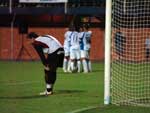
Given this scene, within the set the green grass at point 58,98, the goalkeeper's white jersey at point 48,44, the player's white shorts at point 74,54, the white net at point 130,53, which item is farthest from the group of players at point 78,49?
the goalkeeper's white jersey at point 48,44

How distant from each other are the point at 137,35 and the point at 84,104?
261 inches

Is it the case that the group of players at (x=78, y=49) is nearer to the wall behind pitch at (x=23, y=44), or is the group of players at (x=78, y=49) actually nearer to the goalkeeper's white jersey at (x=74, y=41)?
the goalkeeper's white jersey at (x=74, y=41)

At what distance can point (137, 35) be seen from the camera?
19.9 metres

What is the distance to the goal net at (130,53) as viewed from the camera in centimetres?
1428

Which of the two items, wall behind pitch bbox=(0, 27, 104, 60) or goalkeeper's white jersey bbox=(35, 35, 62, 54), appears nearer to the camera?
goalkeeper's white jersey bbox=(35, 35, 62, 54)

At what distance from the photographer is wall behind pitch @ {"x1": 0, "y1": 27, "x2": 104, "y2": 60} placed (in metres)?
40.2

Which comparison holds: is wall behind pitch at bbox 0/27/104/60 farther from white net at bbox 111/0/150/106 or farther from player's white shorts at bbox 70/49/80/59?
white net at bbox 111/0/150/106

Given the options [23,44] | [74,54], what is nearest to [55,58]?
[74,54]

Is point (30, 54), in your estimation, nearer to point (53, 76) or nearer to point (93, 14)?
point (93, 14)

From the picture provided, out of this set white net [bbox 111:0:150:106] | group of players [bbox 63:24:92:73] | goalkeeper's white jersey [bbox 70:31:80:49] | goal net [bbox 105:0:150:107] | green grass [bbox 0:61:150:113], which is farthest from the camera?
group of players [bbox 63:24:92:73]

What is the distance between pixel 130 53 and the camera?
64.5ft

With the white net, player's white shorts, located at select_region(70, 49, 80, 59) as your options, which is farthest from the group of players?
the white net

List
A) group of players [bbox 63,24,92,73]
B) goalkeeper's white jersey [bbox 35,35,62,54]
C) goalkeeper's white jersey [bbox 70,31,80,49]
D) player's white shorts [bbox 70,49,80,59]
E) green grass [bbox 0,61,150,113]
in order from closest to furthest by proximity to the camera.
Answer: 1. green grass [bbox 0,61,150,113]
2. goalkeeper's white jersey [bbox 35,35,62,54]
3. goalkeeper's white jersey [bbox 70,31,80,49]
4. group of players [bbox 63,24,92,73]
5. player's white shorts [bbox 70,49,80,59]

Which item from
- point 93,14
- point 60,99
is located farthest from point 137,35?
point 93,14
